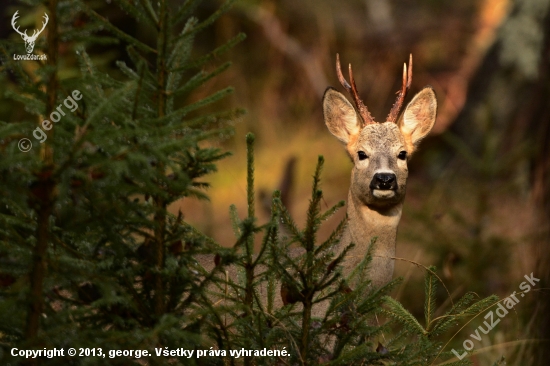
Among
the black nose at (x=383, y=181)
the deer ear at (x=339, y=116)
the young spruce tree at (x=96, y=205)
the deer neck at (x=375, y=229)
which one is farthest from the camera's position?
the deer ear at (x=339, y=116)

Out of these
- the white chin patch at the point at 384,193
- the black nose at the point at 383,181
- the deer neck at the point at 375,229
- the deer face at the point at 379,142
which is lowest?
the deer neck at the point at 375,229

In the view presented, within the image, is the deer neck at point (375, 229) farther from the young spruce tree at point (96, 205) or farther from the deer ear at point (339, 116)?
the young spruce tree at point (96, 205)

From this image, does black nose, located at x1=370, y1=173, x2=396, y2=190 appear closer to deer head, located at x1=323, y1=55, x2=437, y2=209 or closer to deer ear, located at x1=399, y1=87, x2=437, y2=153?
deer head, located at x1=323, y1=55, x2=437, y2=209

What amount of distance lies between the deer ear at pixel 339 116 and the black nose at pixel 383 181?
1.87ft

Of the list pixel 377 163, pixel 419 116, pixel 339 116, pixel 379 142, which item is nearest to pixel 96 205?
pixel 377 163

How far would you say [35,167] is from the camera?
1982 mm

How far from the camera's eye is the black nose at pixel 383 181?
11.7ft

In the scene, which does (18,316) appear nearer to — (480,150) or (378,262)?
(378,262)

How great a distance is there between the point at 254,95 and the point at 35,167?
928 centimetres

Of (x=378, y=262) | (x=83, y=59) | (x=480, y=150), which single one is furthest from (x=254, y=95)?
(x=83, y=59)

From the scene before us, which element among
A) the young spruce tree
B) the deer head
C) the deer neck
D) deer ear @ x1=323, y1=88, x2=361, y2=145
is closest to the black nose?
the deer head

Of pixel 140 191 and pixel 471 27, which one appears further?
pixel 471 27

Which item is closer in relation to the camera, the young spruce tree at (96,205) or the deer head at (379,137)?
the young spruce tree at (96,205)

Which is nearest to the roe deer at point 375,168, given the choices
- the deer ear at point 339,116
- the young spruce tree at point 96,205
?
the deer ear at point 339,116
